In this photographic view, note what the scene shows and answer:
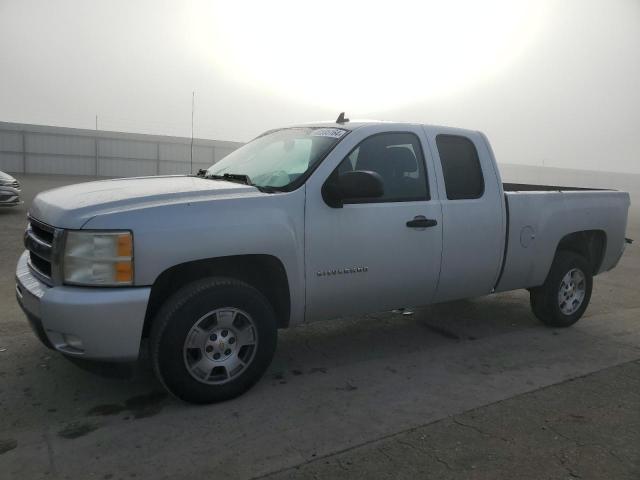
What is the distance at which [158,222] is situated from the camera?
10.6ft

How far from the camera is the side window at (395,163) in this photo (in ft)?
13.8

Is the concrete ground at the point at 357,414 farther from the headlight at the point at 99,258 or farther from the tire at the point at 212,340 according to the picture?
the headlight at the point at 99,258

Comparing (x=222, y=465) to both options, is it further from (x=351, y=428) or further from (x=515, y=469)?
(x=515, y=469)

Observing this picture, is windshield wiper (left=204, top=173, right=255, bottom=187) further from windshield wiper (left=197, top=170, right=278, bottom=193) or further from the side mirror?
the side mirror

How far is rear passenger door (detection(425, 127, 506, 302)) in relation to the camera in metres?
4.49

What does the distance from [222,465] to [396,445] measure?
97cm

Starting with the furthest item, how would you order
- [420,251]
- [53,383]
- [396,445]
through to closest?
[420,251]
[53,383]
[396,445]

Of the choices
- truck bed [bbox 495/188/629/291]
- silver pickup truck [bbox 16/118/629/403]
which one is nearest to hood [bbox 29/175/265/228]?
silver pickup truck [bbox 16/118/629/403]

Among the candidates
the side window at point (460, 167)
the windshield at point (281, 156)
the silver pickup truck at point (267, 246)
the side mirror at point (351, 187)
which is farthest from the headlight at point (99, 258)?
the side window at point (460, 167)

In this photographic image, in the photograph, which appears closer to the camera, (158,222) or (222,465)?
(222,465)

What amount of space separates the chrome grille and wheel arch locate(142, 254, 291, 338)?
64 cm

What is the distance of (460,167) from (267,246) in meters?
2.00

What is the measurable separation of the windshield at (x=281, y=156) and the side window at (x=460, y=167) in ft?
3.20

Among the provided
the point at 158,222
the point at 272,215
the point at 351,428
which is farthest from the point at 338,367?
the point at 158,222
